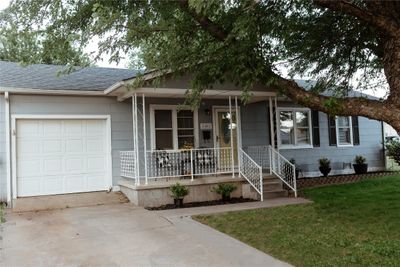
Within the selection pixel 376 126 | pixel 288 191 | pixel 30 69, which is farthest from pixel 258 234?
pixel 376 126

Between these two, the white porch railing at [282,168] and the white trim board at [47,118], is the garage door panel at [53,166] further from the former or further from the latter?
the white porch railing at [282,168]

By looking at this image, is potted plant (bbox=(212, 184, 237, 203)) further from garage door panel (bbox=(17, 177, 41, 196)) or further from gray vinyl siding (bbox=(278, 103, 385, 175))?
garage door panel (bbox=(17, 177, 41, 196))

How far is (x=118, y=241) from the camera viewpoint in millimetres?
6312

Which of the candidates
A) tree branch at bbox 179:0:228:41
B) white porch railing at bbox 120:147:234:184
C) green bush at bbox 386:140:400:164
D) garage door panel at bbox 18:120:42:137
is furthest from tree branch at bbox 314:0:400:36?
green bush at bbox 386:140:400:164

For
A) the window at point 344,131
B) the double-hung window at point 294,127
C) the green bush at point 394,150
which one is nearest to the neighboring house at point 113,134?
the double-hung window at point 294,127

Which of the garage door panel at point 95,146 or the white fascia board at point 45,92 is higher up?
the white fascia board at point 45,92

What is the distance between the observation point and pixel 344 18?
834 cm

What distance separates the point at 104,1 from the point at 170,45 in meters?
1.83

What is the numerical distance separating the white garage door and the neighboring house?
0.02 meters

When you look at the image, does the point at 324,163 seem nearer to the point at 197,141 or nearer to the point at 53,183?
the point at 197,141

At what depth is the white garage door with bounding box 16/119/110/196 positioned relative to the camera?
33.2 ft

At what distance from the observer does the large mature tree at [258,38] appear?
5336mm

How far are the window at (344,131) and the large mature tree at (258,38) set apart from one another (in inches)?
193

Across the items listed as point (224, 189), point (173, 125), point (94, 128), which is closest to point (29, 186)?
point (94, 128)
